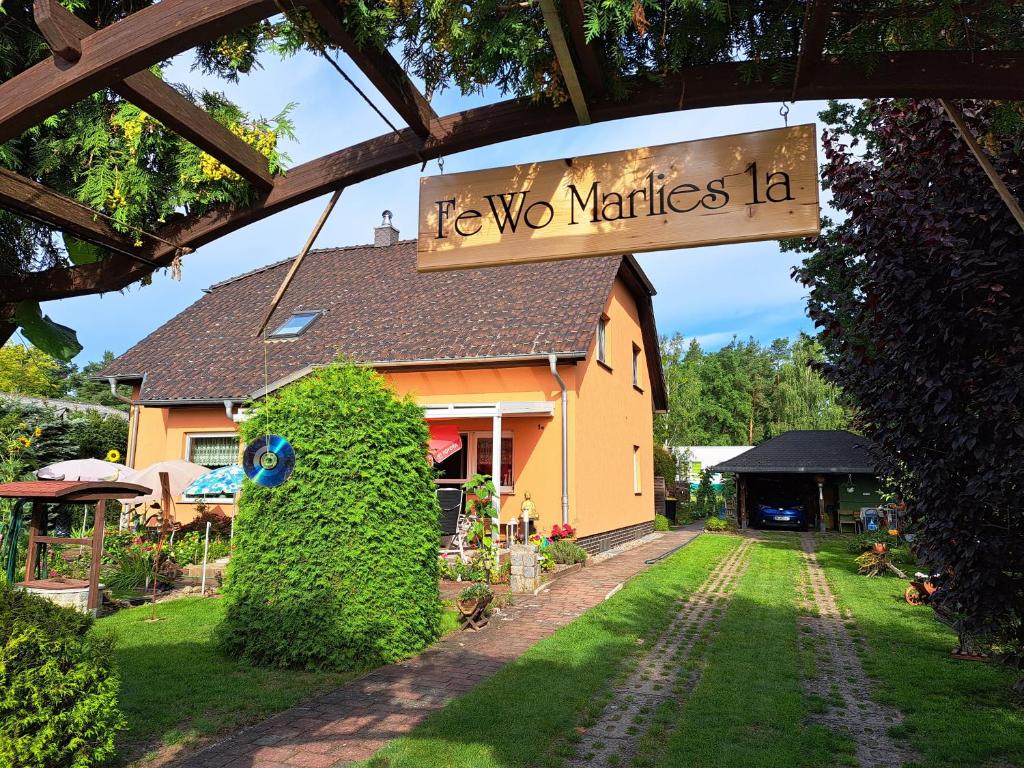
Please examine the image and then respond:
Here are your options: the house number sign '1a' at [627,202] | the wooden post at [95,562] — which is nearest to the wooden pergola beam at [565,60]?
the house number sign '1a' at [627,202]

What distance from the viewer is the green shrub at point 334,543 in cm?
641

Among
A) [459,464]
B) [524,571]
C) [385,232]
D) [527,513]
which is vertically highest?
[385,232]

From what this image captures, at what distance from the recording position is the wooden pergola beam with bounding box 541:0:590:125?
7.52 ft

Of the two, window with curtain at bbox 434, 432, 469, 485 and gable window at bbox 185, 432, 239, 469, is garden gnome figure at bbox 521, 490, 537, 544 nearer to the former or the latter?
window with curtain at bbox 434, 432, 469, 485

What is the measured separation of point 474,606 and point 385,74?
639cm

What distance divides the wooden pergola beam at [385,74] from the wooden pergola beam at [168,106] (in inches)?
28.0

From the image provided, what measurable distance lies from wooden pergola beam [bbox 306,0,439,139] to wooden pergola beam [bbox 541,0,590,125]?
647 mm

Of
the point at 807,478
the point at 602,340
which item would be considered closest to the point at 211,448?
the point at 602,340

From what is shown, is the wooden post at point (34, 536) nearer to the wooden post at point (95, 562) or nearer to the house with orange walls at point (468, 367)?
the wooden post at point (95, 562)

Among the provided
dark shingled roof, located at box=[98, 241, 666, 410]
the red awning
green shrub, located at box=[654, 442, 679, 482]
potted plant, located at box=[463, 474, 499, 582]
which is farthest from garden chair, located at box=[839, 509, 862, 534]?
potted plant, located at box=[463, 474, 499, 582]

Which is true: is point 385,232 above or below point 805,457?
above

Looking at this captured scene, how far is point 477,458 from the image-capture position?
48.9 feet

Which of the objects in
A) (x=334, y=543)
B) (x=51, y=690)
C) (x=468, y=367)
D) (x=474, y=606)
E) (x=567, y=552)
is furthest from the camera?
(x=468, y=367)

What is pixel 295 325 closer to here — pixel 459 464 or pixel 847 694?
pixel 459 464
